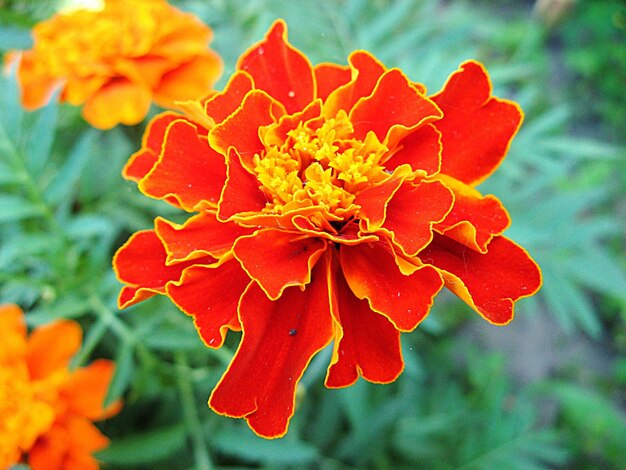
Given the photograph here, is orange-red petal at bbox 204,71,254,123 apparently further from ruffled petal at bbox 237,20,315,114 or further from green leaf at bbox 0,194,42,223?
green leaf at bbox 0,194,42,223

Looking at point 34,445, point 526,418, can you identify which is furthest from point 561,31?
point 34,445

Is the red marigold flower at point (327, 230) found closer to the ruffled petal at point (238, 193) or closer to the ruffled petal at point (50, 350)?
the ruffled petal at point (238, 193)

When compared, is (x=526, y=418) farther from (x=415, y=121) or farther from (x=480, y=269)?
(x=415, y=121)

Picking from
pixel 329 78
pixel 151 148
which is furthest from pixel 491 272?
pixel 151 148

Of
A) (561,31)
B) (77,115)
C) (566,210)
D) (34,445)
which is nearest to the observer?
(34,445)

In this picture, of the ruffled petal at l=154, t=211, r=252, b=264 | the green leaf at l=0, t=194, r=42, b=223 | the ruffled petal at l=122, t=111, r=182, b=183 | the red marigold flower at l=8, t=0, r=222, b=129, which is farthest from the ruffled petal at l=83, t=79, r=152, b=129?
the ruffled petal at l=154, t=211, r=252, b=264

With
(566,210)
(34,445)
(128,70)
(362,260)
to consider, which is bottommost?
(34,445)

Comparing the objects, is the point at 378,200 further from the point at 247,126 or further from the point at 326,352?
the point at 326,352
